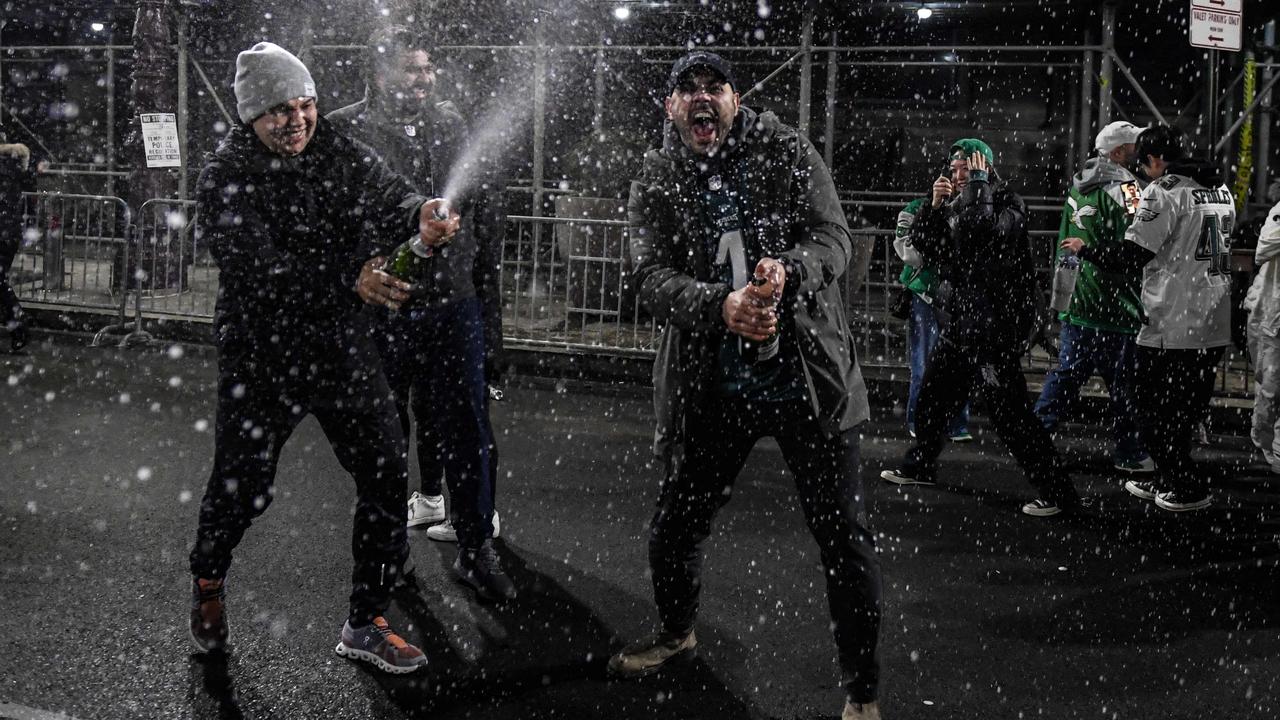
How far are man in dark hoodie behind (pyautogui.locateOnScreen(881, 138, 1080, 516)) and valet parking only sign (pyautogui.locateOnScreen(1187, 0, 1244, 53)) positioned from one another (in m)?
4.53

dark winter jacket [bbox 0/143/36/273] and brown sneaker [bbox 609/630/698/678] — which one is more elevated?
dark winter jacket [bbox 0/143/36/273]

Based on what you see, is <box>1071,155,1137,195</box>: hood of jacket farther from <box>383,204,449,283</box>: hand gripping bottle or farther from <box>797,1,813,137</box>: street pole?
<box>797,1,813,137</box>: street pole

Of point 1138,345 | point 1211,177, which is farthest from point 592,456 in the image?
point 1211,177

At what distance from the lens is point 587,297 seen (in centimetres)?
1187

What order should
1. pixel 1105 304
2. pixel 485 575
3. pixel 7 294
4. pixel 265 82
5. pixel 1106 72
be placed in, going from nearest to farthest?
1. pixel 265 82
2. pixel 485 575
3. pixel 1105 304
4. pixel 7 294
5. pixel 1106 72

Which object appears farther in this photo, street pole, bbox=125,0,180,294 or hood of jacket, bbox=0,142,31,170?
street pole, bbox=125,0,180,294

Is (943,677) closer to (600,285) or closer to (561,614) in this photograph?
(561,614)

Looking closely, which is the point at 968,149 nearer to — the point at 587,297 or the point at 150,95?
the point at 587,297

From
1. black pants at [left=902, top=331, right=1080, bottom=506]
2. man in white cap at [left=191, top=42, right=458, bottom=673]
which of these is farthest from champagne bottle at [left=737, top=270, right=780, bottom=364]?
black pants at [left=902, top=331, right=1080, bottom=506]

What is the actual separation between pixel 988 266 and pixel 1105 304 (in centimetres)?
109

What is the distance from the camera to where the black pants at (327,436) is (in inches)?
155

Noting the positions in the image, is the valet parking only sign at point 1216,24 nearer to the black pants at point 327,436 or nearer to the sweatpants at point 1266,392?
the sweatpants at point 1266,392

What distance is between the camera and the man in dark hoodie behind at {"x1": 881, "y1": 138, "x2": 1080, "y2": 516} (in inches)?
242

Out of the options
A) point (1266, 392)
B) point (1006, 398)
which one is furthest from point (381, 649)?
point (1266, 392)
